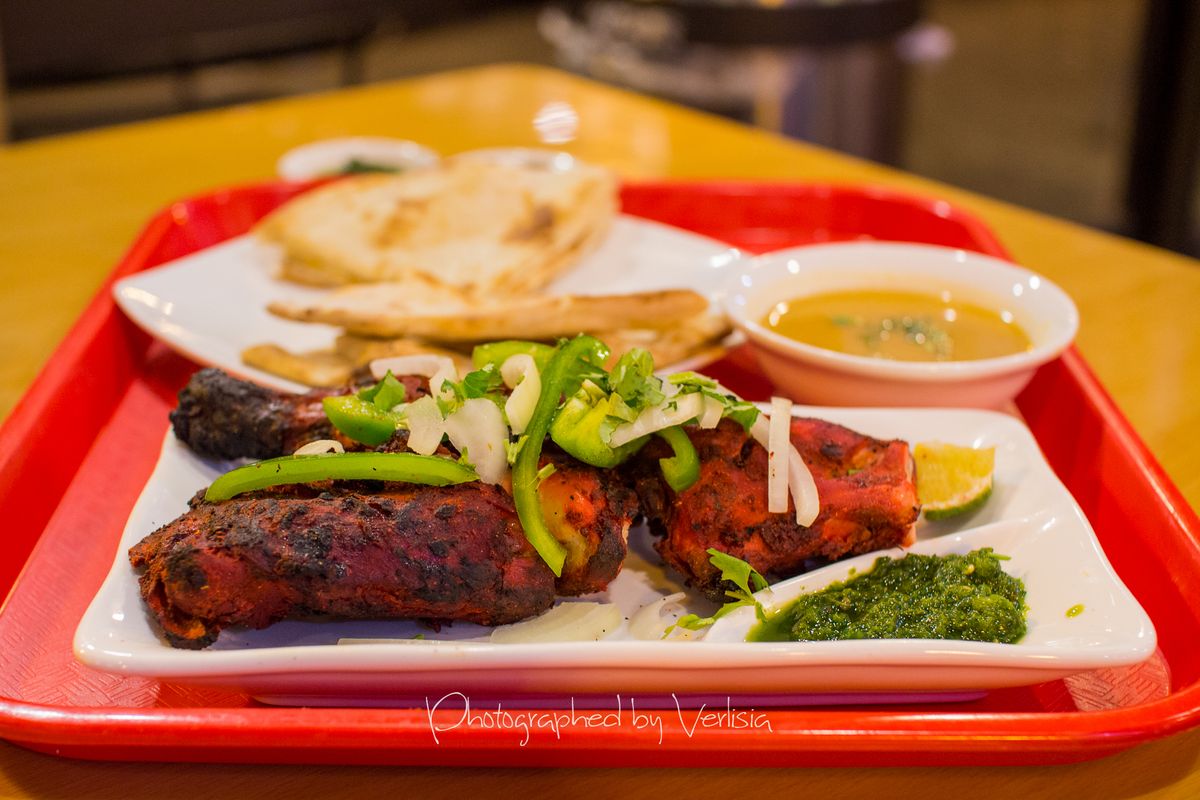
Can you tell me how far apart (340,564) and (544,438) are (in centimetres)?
45

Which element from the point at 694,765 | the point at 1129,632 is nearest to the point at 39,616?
the point at 694,765

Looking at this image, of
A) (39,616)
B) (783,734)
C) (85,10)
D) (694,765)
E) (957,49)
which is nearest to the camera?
(783,734)

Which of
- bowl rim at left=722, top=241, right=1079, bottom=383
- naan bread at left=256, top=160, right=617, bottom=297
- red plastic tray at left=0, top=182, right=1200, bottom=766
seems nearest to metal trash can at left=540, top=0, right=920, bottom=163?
naan bread at left=256, top=160, right=617, bottom=297

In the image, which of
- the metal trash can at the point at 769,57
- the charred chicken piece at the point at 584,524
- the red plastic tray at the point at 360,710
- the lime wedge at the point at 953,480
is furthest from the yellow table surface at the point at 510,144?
the metal trash can at the point at 769,57

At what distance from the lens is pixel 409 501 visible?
1.84 m

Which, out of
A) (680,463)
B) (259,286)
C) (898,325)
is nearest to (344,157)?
(259,286)

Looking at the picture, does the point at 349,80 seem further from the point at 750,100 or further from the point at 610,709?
the point at 610,709

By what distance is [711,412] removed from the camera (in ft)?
6.56

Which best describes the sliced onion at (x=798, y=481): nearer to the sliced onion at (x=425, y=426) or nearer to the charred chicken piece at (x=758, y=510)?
the charred chicken piece at (x=758, y=510)

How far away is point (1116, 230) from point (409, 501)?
687 centimetres

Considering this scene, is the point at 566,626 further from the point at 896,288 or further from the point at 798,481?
the point at 896,288

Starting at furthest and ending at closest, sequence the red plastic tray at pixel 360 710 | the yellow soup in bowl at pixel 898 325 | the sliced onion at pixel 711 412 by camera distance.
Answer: the yellow soup in bowl at pixel 898 325 → the sliced onion at pixel 711 412 → the red plastic tray at pixel 360 710

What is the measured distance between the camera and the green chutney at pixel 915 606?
1763mm

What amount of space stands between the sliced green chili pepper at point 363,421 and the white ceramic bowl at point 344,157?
104 inches
